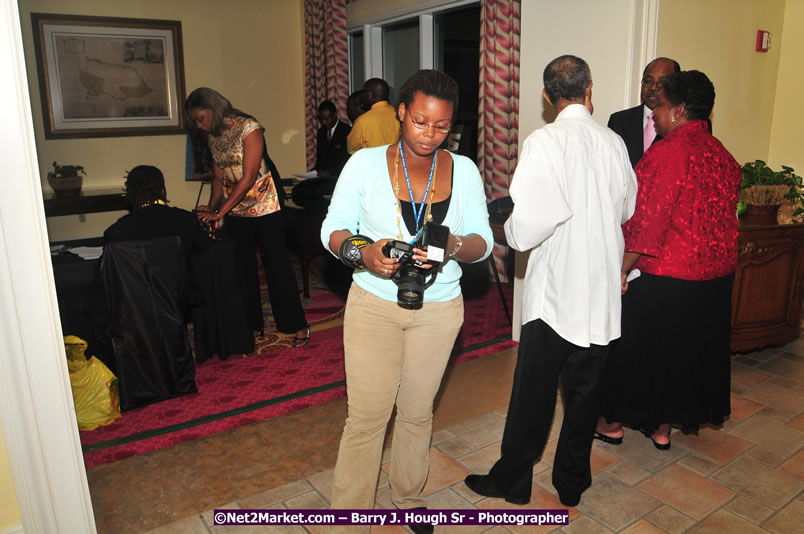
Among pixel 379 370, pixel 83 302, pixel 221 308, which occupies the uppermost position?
pixel 379 370

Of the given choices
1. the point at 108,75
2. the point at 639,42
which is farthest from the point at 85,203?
the point at 639,42

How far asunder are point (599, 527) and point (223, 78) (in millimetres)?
5967

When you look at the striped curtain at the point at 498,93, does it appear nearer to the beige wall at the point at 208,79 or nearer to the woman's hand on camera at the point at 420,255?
the beige wall at the point at 208,79

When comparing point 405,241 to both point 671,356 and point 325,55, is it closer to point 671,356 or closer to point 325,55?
point 671,356

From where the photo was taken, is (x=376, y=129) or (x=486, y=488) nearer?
(x=486, y=488)

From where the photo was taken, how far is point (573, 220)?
200 centimetres

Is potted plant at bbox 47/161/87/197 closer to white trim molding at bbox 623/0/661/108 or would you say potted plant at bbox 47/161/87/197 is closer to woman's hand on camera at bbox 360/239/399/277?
white trim molding at bbox 623/0/661/108

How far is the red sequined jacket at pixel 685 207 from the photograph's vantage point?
2.19m

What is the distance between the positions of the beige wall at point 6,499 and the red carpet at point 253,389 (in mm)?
746

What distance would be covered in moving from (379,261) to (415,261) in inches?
3.7

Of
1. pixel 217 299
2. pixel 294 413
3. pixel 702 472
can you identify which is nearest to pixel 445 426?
pixel 294 413

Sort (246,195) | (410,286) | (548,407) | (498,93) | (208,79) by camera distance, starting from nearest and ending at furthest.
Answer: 1. (410,286)
2. (548,407)
3. (246,195)
4. (498,93)
5. (208,79)

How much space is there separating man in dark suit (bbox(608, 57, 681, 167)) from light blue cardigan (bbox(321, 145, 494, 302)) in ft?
4.21

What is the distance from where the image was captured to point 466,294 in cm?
500
